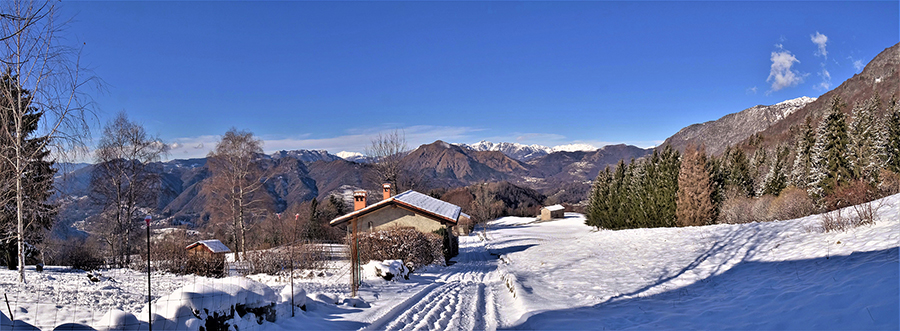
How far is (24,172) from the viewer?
9.74 metres

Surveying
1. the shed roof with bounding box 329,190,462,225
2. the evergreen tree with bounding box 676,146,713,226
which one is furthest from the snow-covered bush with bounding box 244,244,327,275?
the evergreen tree with bounding box 676,146,713,226

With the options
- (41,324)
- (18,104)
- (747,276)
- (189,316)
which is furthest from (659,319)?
(18,104)

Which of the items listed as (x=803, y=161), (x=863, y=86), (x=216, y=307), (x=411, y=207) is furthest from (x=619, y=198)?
(x=863, y=86)

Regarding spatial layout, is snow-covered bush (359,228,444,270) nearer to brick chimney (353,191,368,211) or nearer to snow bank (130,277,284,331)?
brick chimney (353,191,368,211)

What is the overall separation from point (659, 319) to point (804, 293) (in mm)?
2154

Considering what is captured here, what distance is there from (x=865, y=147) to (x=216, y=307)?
38744 millimetres

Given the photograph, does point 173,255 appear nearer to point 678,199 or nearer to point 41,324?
point 41,324

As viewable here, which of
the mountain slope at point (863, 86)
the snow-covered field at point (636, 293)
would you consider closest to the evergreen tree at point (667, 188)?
the snow-covered field at point (636, 293)

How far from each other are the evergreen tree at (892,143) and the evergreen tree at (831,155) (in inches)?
79.6

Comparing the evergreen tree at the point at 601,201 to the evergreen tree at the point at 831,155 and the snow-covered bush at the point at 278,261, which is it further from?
the snow-covered bush at the point at 278,261

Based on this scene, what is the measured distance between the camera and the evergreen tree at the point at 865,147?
89.6 ft

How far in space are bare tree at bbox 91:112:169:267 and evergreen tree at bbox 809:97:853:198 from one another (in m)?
41.3

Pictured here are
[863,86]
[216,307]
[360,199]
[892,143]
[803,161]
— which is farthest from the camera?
[863,86]

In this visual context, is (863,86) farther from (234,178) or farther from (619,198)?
(234,178)
